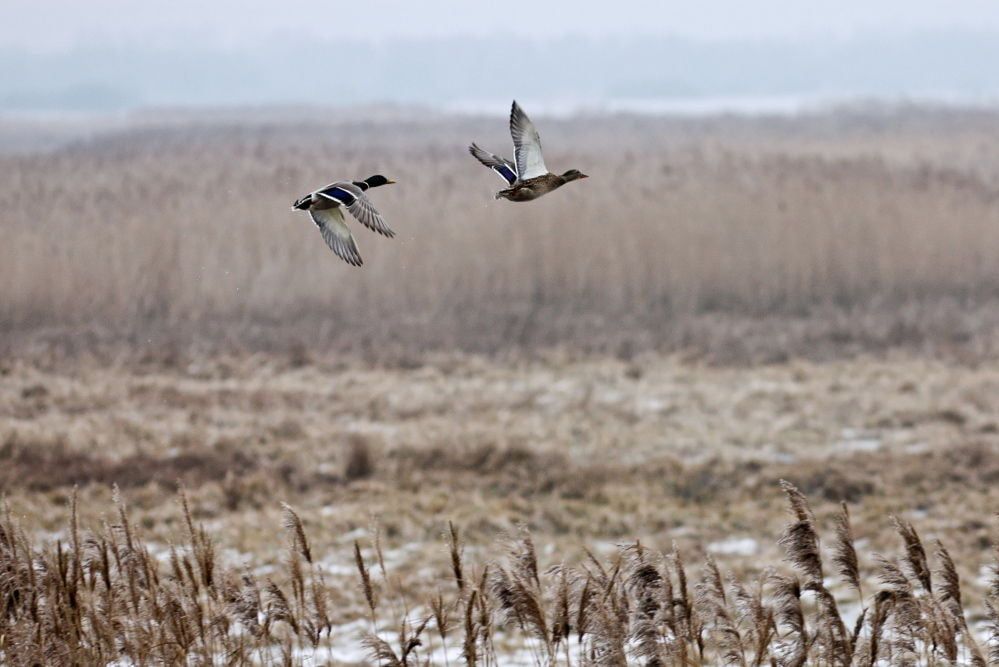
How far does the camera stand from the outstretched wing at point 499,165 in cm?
244

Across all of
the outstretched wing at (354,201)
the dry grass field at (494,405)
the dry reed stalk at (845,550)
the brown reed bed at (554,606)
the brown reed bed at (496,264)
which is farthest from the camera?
the brown reed bed at (496,264)

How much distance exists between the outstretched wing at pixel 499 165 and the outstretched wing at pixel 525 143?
2cm

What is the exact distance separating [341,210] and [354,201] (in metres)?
0.20

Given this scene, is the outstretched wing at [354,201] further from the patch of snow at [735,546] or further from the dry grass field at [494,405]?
the patch of snow at [735,546]

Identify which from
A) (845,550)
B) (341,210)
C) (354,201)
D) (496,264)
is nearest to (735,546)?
(845,550)

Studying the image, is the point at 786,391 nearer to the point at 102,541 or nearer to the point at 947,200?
the point at 947,200

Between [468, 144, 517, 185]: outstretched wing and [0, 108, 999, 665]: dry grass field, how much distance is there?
74.5 inches

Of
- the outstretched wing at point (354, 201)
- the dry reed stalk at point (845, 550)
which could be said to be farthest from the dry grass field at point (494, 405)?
the outstretched wing at point (354, 201)

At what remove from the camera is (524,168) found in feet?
8.04

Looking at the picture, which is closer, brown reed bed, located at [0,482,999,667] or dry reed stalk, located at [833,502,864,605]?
brown reed bed, located at [0,482,999,667]

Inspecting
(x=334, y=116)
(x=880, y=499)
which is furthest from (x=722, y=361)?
(x=334, y=116)

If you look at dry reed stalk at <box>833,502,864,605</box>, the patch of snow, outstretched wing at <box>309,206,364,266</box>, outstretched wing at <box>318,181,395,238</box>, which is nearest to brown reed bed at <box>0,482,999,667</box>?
dry reed stalk at <box>833,502,864,605</box>

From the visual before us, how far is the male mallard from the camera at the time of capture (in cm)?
229

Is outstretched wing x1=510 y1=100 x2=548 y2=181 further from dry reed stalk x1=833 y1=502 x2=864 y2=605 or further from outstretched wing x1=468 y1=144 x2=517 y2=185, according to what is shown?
dry reed stalk x1=833 y1=502 x2=864 y2=605
